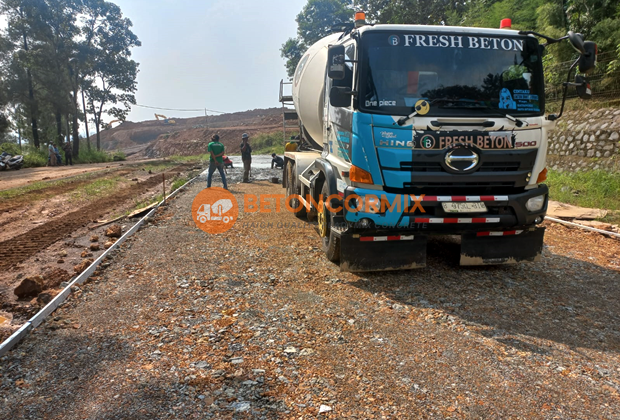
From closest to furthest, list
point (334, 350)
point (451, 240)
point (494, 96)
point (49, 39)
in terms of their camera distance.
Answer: point (334, 350) < point (494, 96) < point (451, 240) < point (49, 39)

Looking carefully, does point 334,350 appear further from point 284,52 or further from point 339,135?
point 284,52

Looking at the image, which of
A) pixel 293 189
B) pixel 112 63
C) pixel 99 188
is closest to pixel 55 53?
pixel 112 63

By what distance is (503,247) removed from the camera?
5.10 meters

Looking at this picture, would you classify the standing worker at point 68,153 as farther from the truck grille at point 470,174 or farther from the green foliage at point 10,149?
the truck grille at point 470,174

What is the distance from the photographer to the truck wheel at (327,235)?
5594 millimetres

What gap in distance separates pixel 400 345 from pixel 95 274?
3837mm

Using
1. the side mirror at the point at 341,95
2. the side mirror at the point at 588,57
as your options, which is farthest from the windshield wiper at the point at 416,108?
the side mirror at the point at 588,57

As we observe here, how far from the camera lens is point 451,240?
22.5ft

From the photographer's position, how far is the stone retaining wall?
11.3 m

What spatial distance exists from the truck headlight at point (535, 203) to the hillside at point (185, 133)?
4124 centimetres

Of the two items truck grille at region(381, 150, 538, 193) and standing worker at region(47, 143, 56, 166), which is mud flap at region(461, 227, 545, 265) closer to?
truck grille at region(381, 150, 538, 193)

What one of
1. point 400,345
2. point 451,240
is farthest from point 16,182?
point 400,345

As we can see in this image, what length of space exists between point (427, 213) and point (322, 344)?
199 centimetres

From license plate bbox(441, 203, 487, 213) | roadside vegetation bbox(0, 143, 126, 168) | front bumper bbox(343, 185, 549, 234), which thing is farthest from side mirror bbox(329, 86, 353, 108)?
roadside vegetation bbox(0, 143, 126, 168)
